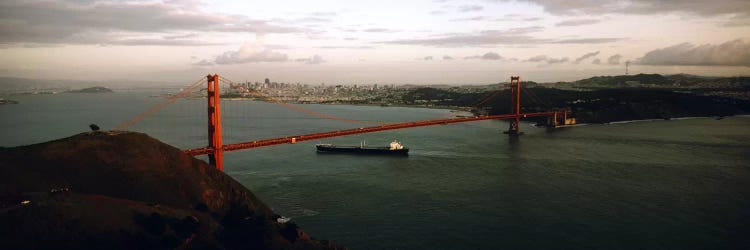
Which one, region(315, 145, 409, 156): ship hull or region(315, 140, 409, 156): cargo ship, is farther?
region(315, 145, 409, 156): ship hull

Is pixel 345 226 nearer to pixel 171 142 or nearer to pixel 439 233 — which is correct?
pixel 439 233

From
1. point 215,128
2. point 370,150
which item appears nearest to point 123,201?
point 215,128

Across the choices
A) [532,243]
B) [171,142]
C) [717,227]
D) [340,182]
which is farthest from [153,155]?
[171,142]

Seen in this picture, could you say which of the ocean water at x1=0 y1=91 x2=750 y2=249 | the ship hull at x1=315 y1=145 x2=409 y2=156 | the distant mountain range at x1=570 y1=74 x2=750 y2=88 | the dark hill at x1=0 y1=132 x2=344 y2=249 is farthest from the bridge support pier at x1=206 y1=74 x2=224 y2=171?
the distant mountain range at x1=570 y1=74 x2=750 y2=88

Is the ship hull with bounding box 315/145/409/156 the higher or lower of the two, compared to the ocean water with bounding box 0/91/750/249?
higher

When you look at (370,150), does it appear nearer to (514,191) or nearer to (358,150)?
(358,150)

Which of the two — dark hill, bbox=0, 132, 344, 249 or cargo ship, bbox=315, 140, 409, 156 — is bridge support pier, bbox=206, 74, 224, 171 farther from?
cargo ship, bbox=315, 140, 409, 156
